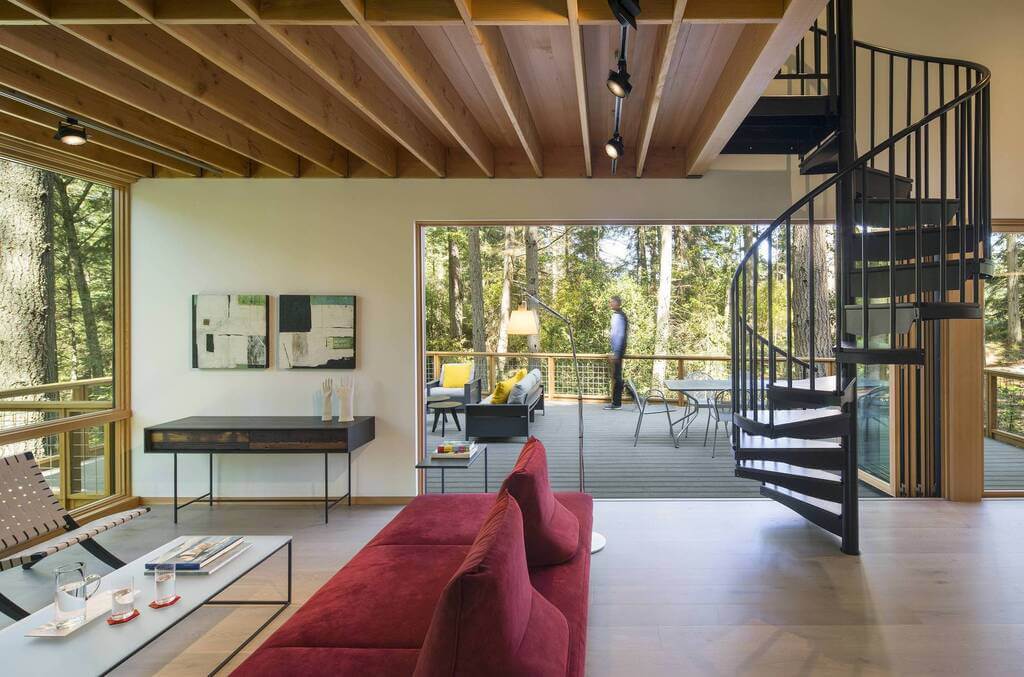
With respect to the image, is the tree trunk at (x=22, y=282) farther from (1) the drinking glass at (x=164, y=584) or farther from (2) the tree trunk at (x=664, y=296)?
(2) the tree trunk at (x=664, y=296)

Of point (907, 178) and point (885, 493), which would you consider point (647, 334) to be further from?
point (907, 178)

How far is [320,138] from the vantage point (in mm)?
4031

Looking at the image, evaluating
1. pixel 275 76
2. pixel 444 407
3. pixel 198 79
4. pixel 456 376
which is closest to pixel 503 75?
pixel 275 76

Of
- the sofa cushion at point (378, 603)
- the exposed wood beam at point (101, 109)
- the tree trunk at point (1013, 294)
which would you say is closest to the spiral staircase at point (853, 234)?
the tree trunk at point (1013, 294)

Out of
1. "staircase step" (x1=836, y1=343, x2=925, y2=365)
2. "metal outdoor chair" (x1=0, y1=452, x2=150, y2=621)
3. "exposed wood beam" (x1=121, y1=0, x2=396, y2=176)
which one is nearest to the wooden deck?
"staircase step" (x1=836, y1=343, x2=925, y2=365)

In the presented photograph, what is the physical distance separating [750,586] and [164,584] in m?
2.83

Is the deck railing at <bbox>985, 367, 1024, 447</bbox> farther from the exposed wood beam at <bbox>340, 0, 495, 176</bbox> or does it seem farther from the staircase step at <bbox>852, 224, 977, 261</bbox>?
the exposed wood beam at <bbox>340, 0, 495, 176</bbox>

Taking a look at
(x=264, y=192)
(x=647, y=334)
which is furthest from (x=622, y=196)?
(x=647, y=334)

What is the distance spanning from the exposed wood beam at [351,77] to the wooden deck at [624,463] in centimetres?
296

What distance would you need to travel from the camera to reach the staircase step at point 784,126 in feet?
11.5

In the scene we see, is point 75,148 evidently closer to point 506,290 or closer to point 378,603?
point 378,603

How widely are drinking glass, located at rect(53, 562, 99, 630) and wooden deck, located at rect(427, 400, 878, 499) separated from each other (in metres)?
3.03

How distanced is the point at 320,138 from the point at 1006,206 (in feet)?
17.3

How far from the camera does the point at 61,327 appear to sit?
4.01m
